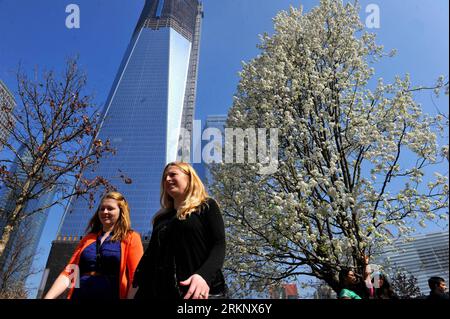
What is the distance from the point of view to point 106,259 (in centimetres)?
299

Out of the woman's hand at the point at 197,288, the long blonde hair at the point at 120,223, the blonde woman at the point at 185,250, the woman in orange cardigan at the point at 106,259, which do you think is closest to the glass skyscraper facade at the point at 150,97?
the long blonde hair at the point at 120,223

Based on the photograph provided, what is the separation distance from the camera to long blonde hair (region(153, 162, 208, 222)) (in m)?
2.45

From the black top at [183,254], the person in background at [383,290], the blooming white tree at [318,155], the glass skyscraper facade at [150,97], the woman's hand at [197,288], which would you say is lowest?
the woman's hand at [197,288]

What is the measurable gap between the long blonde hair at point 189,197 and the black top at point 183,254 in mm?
45

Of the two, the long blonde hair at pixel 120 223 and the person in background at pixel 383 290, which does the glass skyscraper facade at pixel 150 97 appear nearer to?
the person in background at pixel 383 290

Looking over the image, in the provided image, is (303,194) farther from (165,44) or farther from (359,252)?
(165,44)

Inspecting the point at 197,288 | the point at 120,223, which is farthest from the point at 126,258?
the point at 197,288

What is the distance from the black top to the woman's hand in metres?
0.10

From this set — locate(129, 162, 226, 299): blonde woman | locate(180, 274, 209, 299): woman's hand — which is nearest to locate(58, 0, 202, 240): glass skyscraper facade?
locate(129, 162, 226, 299): blonde woman

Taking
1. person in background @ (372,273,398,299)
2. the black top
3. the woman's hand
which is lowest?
the woman's hand

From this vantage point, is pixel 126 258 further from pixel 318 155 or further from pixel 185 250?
pixel 318 155

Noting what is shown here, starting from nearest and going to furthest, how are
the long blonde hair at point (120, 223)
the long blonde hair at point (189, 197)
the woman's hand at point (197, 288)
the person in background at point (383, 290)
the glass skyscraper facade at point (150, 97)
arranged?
the woman's hand at point (197, 288), the long blonde hair at point (189, 197), the long blonde hair at point (120, 223), the person in background at point (383, 290), the glass skyscraper facade at point (150, 97)

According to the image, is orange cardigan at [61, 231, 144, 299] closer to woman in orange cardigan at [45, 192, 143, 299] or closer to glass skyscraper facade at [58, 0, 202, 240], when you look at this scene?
woman in orange cardigan at [45, 192, 143, 299]

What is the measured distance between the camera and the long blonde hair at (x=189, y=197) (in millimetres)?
2453
